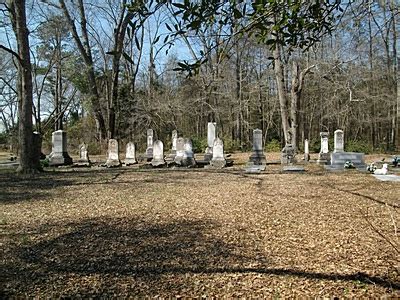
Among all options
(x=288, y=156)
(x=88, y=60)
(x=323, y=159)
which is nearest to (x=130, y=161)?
(x=288, y=156)

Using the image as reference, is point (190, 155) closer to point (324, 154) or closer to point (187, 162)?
point (187, 162)

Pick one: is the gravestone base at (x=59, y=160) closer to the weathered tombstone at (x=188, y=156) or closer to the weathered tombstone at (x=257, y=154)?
the weathered tombstone at (x=188, y=156)

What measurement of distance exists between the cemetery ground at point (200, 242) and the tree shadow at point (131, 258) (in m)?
0.01

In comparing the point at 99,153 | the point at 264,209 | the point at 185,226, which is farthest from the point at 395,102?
the point at 185,226

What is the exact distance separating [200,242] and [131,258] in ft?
3.39

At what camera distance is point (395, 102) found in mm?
28484

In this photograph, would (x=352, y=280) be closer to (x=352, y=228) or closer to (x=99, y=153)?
(x=352, y=228)

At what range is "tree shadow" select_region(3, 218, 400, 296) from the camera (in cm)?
389

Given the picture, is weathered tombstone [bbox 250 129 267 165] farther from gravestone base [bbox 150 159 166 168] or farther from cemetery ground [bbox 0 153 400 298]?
cemetery ground [bbox 0 153 400 298]

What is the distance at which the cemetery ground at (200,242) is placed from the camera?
3756 millimetres

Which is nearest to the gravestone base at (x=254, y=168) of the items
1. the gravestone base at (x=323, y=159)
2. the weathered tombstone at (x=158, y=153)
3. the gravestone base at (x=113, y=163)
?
the gravestone base at (x=323, y=159)

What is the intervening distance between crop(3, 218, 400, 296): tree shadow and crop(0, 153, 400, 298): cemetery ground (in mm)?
12

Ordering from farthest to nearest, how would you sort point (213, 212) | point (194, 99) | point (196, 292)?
point (194, 99) < point (213, 212) < point (196, 292)

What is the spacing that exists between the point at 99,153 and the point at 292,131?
1417 cm
